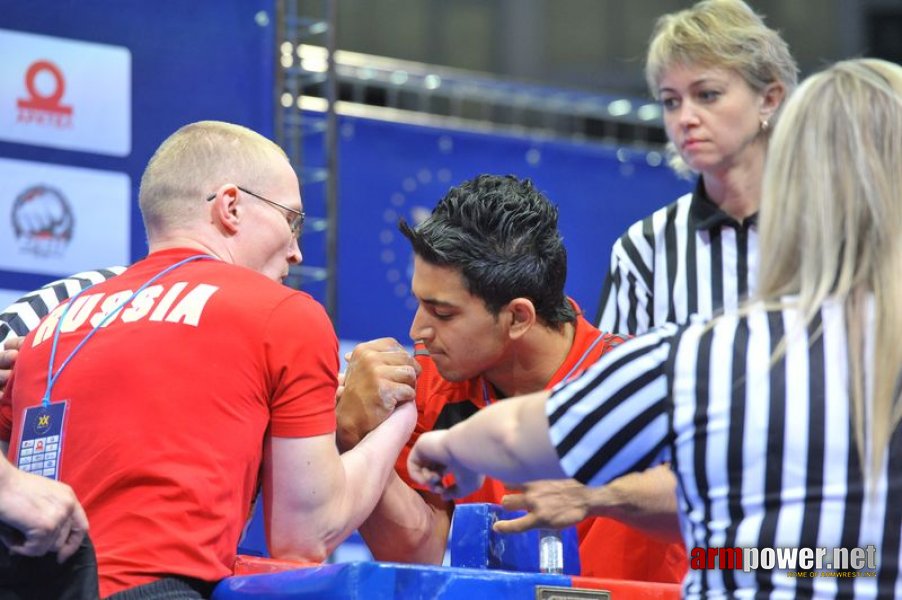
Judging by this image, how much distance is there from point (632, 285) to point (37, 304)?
161cm

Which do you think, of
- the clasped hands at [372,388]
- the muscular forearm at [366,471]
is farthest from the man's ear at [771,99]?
the muscular forearm at [366,471]

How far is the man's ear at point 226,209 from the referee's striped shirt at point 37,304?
0.49 m

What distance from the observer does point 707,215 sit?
353cm

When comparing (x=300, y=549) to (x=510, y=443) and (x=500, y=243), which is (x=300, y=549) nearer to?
(x=510, y=443)

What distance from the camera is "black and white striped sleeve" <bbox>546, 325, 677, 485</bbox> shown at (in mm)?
1493

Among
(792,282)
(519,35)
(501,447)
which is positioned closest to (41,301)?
(501,447)

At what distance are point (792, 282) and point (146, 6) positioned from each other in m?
3.35

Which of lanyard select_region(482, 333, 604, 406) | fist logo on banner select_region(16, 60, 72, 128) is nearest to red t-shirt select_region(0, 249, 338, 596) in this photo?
lanyard select_region(482, 333, 604, 406)

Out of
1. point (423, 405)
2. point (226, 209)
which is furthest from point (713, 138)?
point (226, 209)

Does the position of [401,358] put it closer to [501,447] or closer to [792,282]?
[501,447]

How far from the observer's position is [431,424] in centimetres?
273

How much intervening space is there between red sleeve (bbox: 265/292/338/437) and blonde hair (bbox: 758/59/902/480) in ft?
2.62

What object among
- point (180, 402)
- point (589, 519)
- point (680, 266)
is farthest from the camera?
point (680, 266)

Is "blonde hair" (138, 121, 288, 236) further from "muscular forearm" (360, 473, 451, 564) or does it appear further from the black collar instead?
the black collar
